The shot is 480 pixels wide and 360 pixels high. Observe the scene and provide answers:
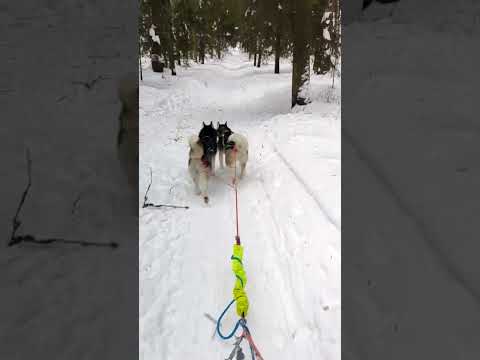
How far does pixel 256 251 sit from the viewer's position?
12.4 feet

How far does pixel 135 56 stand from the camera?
525mm

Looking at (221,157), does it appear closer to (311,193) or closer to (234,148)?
(234,148)

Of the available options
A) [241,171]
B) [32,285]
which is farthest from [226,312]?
[241,171]

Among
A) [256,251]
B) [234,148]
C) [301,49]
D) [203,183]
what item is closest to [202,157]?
[203,183]

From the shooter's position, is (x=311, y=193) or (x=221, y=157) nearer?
(x=311, y=193)

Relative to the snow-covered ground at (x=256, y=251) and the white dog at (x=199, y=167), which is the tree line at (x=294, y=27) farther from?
the white dog at (x=199, y=167)

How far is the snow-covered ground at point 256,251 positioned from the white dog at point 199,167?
238 millimetres

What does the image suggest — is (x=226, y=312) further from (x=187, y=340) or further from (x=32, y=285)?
(x=32, y=285)

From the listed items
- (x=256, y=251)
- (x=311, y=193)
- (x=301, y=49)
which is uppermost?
(x=301, y=49)

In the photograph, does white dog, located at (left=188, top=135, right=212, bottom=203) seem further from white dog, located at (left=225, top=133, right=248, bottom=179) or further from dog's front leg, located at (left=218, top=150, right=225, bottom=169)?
dog's front leg, located at (left=218, top=150, right=225, bottom=169)

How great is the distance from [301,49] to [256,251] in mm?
8951

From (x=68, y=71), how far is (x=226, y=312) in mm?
2752

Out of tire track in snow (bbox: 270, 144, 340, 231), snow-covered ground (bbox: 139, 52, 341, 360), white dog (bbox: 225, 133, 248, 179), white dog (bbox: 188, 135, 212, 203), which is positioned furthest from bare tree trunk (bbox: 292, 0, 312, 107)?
white dog (bbox: 188, 135, 212, 203)
